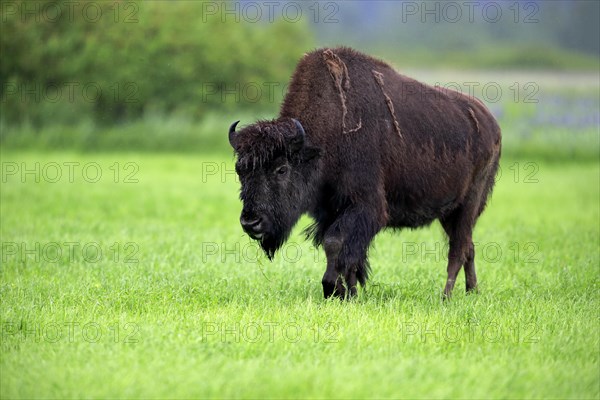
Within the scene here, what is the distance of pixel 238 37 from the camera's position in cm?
3212

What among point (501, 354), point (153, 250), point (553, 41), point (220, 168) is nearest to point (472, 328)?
point (501, 354)

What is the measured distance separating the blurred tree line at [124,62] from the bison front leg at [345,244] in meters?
18.9

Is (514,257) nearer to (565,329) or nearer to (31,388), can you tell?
(565,329)

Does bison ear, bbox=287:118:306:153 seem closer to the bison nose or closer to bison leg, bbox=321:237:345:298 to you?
the bison nose

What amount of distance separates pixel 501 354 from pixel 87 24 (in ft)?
77.3

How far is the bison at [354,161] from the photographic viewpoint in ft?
24.5

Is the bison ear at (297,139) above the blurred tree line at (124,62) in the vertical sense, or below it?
below

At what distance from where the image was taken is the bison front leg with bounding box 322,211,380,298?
7727 millimetres

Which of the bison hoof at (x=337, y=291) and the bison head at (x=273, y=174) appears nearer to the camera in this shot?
the bison head at (x=273, y=174)

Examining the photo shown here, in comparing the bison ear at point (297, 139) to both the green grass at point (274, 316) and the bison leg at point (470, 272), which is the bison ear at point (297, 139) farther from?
the bison leg at point (470, 272)
